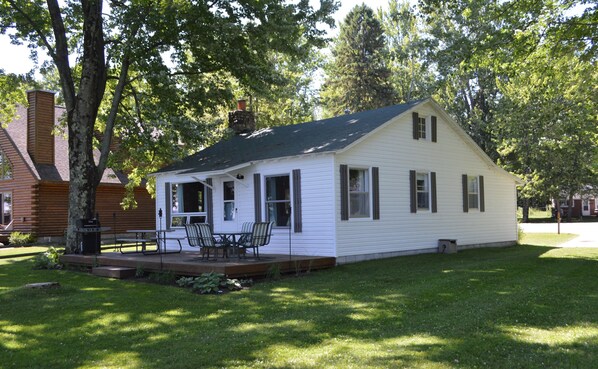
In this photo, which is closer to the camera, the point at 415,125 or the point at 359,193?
the point at 359,193

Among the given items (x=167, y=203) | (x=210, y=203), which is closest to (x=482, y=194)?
(x=210, y=203)

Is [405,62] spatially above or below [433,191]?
above

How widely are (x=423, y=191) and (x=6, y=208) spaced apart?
1990 cm

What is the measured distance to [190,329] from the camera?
22.6 feet

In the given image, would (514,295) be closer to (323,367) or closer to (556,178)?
(323,367)

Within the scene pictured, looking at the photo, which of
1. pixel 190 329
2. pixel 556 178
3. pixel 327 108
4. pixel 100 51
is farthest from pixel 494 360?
pixel 556 178

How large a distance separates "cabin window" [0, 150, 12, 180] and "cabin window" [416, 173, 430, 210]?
19.3 m

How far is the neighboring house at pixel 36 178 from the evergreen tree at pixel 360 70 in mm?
17126

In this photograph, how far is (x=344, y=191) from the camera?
13.2 metres

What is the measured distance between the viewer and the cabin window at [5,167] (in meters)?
25.4

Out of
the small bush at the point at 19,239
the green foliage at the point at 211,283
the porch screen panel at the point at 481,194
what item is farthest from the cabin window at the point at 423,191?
the small bush at the point at 19,239

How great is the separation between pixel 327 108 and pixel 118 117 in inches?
879

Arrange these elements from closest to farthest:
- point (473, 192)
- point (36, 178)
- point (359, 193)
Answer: point (359, 193) → point (473, 192) → point (36, 178)

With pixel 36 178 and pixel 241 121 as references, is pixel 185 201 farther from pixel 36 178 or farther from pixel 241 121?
pixel 36 178
